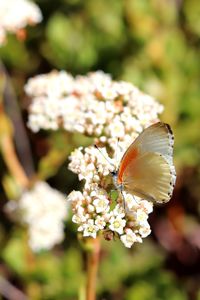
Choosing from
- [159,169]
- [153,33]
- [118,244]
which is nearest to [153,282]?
[118,244]

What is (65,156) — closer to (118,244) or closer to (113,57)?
(118,244)

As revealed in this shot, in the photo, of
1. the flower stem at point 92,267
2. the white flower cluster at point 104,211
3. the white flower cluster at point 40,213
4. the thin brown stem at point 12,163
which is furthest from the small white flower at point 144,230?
the thin brown stem at point 12,163

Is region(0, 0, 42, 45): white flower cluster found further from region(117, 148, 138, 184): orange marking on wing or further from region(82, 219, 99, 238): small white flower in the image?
region(82, 219, 99, 238): small white flower

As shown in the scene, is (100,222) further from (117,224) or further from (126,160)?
(126,160)

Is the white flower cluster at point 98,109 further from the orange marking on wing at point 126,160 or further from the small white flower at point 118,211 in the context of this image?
the small white flower at point 118,211

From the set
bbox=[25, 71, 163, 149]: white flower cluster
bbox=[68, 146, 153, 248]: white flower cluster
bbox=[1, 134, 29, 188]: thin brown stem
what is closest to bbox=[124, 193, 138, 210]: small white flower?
bbox=[68, 146, 153, 248]: white flower cluster

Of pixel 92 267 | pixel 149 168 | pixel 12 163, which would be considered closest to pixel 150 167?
pixel 149 168

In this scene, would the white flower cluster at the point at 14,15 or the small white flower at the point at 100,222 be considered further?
the white flower cluster at the point at 14,15
